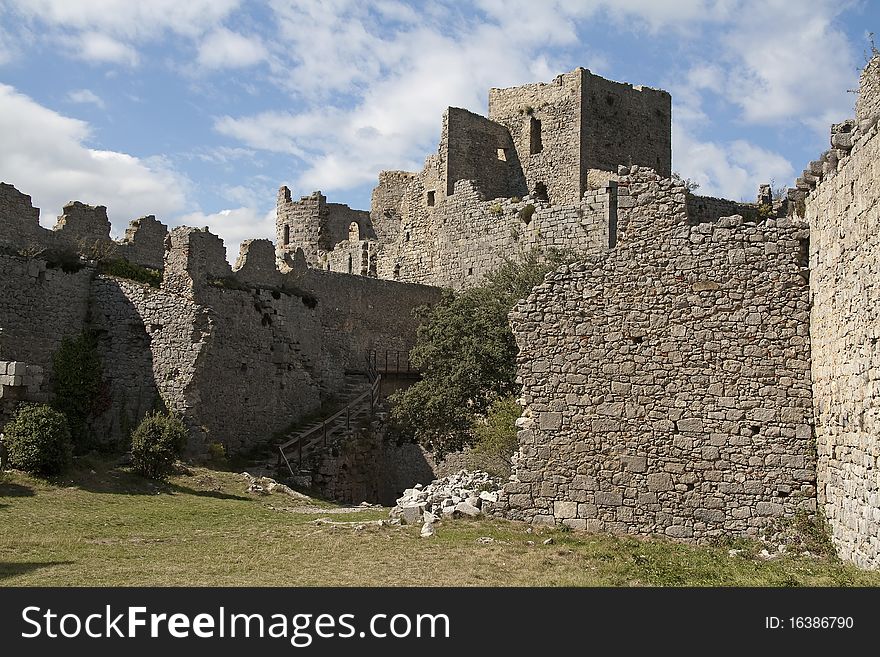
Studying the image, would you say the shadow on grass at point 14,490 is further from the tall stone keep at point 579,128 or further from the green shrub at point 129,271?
the tall stone keep at point 579,128

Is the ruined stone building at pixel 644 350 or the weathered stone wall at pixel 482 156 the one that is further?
the weathered stone wall at pixel 482 156

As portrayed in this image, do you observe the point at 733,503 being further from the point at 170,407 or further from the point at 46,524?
the point at 170,407

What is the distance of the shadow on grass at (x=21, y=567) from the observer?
1148 centimetres

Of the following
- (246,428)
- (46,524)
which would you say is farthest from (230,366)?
(46,524)

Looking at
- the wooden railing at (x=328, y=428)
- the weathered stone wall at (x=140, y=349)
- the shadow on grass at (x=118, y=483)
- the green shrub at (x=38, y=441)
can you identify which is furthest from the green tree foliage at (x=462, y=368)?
the green shrub at (x=38, y=441)

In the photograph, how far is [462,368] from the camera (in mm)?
24484

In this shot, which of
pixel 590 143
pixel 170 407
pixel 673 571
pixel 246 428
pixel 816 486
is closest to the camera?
pixel 673 571

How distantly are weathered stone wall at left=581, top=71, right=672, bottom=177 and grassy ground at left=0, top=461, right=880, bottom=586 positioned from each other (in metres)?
26.3

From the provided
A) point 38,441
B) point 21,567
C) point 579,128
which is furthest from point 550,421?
point 579,128

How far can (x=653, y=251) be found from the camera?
47.2 feet

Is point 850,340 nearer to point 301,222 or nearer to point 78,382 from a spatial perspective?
point 78,382

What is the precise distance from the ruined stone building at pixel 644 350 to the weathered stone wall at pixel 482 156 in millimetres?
14852

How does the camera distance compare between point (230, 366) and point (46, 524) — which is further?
point (230, 366)

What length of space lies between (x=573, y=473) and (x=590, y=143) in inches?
1105
